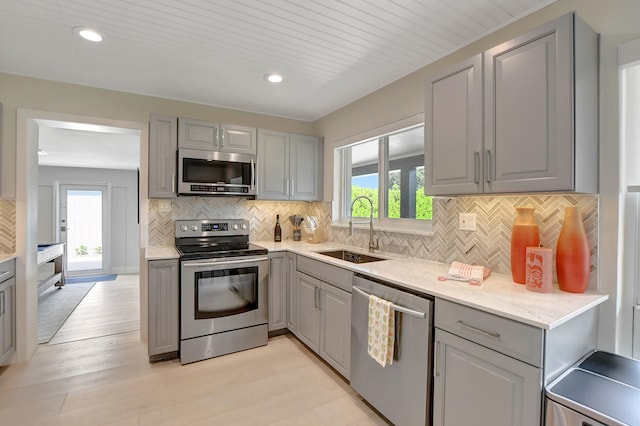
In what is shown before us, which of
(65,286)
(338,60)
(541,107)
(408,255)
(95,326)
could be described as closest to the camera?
(541,107)

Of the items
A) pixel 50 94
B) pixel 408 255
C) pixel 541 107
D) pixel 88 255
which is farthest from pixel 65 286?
pixel 541 107

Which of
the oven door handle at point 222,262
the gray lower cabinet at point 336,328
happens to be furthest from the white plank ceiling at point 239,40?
the gray lower cabinet at point 336,328

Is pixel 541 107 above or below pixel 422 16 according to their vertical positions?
below

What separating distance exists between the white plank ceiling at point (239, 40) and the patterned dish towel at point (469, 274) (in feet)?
4.97

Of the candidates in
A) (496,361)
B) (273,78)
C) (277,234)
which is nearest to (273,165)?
(277,234)

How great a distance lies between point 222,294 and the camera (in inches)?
109

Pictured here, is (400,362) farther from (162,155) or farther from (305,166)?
(162,155)

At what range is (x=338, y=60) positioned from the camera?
2.36 meters

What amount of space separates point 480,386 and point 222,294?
2.15m

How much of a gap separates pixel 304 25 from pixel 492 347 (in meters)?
2.04

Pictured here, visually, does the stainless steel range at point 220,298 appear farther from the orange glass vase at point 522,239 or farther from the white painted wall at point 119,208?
the white painted wall at point 119,208

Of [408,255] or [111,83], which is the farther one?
[111,83]

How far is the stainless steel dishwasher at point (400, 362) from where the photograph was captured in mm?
1595

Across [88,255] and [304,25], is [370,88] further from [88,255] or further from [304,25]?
[88,255]
